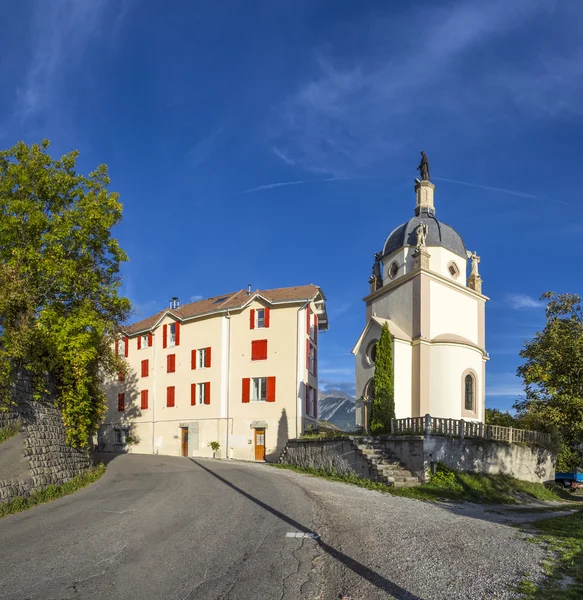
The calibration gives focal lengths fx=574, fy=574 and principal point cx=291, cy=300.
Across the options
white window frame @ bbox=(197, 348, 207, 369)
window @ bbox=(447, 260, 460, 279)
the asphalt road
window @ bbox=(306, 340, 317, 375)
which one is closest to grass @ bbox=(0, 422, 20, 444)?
the asphalt road

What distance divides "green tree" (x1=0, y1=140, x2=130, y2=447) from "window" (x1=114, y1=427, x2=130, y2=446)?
23070 millimetres

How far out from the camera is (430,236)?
33.6 m

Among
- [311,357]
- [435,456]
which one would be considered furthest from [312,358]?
[435,456]

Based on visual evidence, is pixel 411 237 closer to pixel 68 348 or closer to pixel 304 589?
pixel 68 348

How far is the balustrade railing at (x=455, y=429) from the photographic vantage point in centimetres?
2267

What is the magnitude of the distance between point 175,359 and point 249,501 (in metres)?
27.1

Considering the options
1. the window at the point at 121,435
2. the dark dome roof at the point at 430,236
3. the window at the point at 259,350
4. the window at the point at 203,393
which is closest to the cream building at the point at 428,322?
the dark dome roof at the point at 430,236

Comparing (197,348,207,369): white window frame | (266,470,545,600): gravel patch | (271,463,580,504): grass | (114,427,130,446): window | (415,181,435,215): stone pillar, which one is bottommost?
(114,427,130,446): window

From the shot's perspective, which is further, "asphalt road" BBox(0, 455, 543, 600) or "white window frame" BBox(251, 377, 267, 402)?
"white window frame" BBox(251, 377, 267, 402)

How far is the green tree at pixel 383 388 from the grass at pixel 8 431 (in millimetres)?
17398

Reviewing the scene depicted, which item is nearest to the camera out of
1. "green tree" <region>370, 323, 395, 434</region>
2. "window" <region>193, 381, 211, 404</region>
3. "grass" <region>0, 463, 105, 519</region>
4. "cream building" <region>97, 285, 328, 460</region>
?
"grass" <region>0, 463, 105, 519</region>

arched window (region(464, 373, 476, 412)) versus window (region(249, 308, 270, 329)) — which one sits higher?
window (region(249, 308, 270, 329))

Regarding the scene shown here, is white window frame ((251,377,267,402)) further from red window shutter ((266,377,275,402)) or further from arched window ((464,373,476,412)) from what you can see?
arched window ((464,373,476,412))

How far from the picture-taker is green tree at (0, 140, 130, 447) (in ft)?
59.3
